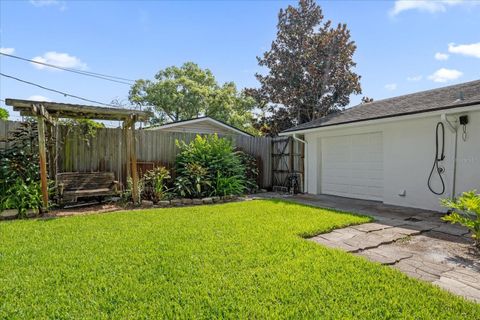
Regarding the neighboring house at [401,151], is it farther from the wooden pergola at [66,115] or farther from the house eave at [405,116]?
the wooden pergola at [66,115]

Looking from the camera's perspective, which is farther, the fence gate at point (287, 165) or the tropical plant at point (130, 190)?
the fence gate at point (287, 165)

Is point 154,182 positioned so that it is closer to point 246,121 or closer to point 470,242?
point 470,242

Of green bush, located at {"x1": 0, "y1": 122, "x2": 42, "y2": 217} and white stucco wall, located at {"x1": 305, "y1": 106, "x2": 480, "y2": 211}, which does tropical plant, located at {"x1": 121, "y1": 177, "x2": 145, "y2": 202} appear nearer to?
green bush, located at {"x1": 0, "y1": 122, "x2": 42, "y2": 217}

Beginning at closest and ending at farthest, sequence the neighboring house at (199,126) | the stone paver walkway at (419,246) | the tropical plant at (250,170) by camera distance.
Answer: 1. the stone paver walkway at (419,246)
2. the tropical plant at (250,170)
3. the neighboring house at (199,126)

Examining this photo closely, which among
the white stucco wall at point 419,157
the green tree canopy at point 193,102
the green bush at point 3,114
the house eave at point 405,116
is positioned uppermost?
the green tree canopy at point 193,102

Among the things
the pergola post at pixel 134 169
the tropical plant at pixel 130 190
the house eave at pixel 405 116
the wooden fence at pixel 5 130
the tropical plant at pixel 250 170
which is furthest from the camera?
the tropical plant at pixel 250 170

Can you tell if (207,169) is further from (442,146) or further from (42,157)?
(442,146)

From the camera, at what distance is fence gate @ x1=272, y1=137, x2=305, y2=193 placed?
977cm

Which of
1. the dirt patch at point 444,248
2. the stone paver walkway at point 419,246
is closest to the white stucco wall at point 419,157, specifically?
the stone paver walkway at point 419,246

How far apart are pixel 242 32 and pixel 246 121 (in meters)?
9.92

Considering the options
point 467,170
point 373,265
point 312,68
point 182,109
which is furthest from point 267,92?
point 373,265

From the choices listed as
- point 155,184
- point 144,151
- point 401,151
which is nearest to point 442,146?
point 401,151

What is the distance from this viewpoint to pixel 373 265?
10.3 feet

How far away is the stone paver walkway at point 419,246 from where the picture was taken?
2947 millimetres
